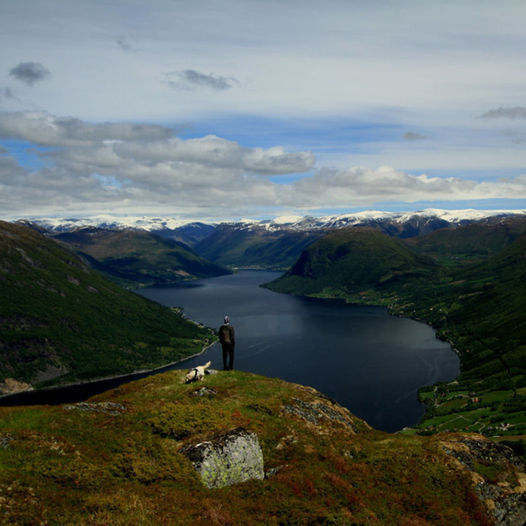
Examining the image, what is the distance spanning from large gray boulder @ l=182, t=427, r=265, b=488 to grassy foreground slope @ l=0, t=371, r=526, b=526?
809 millimetres

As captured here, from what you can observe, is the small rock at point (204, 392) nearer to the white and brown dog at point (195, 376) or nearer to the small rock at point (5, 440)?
the white and brown dog at point (195, 376)

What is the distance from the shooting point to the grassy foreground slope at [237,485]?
21.9 metres

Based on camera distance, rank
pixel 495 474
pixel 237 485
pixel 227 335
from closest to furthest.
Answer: pixel 237 485, pixel 495 474, pixel 227 335

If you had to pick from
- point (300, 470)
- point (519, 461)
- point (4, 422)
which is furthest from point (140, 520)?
point (519, 461)

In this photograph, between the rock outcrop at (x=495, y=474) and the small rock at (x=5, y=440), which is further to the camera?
the rock outcrop at (x=495, y=474)

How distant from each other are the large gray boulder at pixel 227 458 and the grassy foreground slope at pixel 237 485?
0.81 metres

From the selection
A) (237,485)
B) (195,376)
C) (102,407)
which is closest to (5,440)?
(102,407)

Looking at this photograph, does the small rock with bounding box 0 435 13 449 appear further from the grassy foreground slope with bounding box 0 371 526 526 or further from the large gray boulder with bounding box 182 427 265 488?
the large gray boulder with bounding box 182 427 265 488

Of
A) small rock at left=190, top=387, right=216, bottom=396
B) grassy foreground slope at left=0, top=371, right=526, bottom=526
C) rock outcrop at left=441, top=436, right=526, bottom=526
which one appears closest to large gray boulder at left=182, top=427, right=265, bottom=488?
grassy foreground slope at left=0, top=371, right=526, bottom=526

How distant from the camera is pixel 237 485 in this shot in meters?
27.4

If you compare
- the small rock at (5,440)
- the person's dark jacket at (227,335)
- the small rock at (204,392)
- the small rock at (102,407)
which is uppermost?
the person's dark jacket at (227,335)

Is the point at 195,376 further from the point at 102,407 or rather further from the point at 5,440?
the point at 5,440

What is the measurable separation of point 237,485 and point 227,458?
1948 mm

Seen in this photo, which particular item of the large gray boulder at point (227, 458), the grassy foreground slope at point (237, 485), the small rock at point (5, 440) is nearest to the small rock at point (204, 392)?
the grassy foreground slope at point (237, 485)
